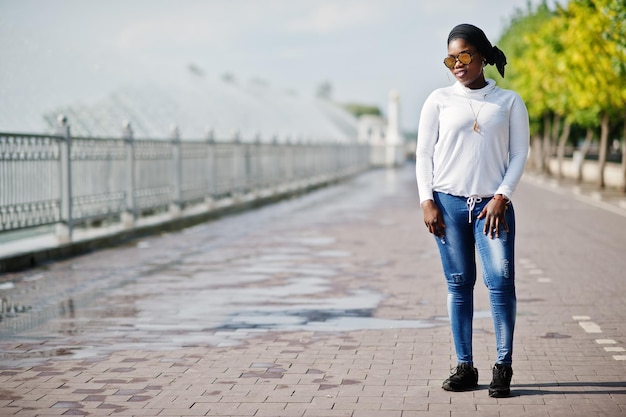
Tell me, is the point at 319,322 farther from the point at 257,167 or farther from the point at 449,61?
the point at 257,167

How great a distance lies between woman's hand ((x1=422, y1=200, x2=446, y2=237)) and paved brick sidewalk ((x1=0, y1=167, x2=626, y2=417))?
95cm

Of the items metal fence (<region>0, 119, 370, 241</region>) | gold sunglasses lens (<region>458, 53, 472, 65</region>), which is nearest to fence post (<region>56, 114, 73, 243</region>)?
metal fence (<region>0, 119, 370, 241</region>)

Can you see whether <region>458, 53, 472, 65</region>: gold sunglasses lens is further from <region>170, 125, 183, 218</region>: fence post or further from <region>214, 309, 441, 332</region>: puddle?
<region>170, 125, 183, 218</region>: fence post

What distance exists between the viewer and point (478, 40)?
6422 millimetres

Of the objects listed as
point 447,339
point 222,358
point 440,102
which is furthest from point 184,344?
point 440,102

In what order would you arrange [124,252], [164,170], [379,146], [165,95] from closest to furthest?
1. [124,252]
2. [164,170]
3. [165,95]
4. [379,146]

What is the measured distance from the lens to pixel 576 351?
26.6ft

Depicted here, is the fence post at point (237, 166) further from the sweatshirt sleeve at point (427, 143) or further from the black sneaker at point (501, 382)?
the black sneaker at point (501, 382)

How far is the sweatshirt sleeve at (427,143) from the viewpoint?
6.54m

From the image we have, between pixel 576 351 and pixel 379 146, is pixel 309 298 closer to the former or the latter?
pixel 576 351

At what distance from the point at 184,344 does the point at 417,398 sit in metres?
2.54

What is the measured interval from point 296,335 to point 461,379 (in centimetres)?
247

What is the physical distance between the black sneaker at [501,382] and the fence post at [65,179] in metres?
11.5

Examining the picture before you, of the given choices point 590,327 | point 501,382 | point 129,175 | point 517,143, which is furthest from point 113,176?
point 501,382
